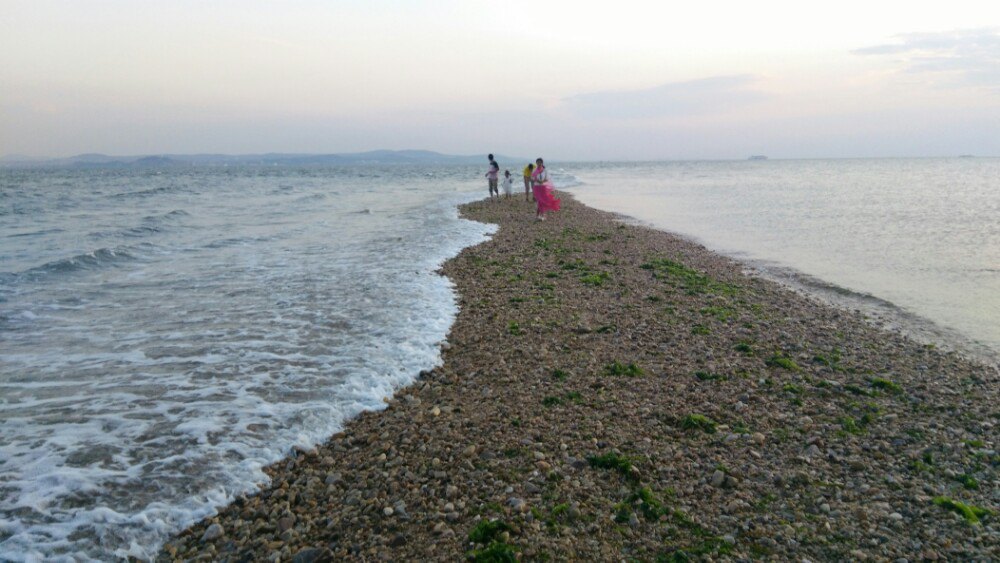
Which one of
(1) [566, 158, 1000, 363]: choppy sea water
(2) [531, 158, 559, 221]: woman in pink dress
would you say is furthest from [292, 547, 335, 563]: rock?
(2) [531, 158, 559, 221]: woman in pink dress

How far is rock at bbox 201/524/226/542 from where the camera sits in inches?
162

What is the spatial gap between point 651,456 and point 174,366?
5.90m

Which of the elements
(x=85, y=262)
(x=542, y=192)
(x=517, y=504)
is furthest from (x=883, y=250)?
(x=85, y=262)

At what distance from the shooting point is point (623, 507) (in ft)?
14.0

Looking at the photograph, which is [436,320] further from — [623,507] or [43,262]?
[43,262]

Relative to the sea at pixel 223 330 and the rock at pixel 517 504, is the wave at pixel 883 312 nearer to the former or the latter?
the sea at pixel 223 330

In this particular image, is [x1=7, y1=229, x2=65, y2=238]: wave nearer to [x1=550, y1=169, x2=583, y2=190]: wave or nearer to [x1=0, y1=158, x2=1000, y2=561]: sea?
[x1=0, y1=158, x2=1000, y2=561]: sea

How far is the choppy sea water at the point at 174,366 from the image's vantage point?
14.9 feet

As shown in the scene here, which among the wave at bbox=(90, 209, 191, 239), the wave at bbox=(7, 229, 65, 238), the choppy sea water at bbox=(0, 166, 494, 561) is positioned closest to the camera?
the choppy sea water at bbox=(0, 166, 494, 561)

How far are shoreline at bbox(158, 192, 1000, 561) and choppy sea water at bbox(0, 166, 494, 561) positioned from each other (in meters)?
0.53

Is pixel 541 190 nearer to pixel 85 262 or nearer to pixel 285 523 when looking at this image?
Answer: pixel 85 262

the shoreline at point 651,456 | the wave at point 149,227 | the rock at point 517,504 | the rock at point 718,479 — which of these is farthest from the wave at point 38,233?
the rock at point 718,479

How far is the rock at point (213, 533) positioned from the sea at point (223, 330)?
27cm

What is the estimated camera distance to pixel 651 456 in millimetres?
4996
